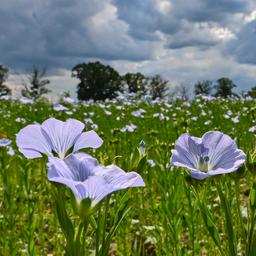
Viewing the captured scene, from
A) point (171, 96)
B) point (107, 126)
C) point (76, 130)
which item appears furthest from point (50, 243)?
point (171, 96)

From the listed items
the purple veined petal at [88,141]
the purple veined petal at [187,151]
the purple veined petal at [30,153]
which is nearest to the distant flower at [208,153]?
the purple veined petal at [187,151]

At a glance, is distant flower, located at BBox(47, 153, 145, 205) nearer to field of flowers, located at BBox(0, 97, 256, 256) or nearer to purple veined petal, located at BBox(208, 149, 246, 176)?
field of flowers, located at BBox(0, 97, 256, 256)

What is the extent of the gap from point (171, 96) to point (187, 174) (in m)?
9.88

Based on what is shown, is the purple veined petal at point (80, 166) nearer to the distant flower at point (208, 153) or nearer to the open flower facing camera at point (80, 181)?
the open flower facing camera at point (80, 181)

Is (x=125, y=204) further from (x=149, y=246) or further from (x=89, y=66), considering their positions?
(x=89, y=66)

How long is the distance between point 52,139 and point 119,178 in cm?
23

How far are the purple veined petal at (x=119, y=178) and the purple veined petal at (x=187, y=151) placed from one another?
0.20 meters

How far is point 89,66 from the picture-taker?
60.9 m

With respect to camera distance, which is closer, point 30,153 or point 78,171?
point 78,171

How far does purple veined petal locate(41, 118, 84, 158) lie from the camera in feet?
3.11

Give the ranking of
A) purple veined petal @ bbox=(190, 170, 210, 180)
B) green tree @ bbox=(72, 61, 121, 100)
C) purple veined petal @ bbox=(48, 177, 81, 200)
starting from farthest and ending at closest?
1. green tree @ bbox=(72, 61, 121, 100)
2. purple veined petal @ bbox=(190, 170, 210, 180)
3. purple veined petal @ bbox=(48, 177, 81, 200)

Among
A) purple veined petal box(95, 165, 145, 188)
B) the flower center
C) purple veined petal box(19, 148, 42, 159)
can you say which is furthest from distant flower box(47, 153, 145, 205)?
the flower center

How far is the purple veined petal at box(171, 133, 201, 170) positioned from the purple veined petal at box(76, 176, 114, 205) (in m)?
0.24

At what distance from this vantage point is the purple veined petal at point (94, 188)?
751 mm
